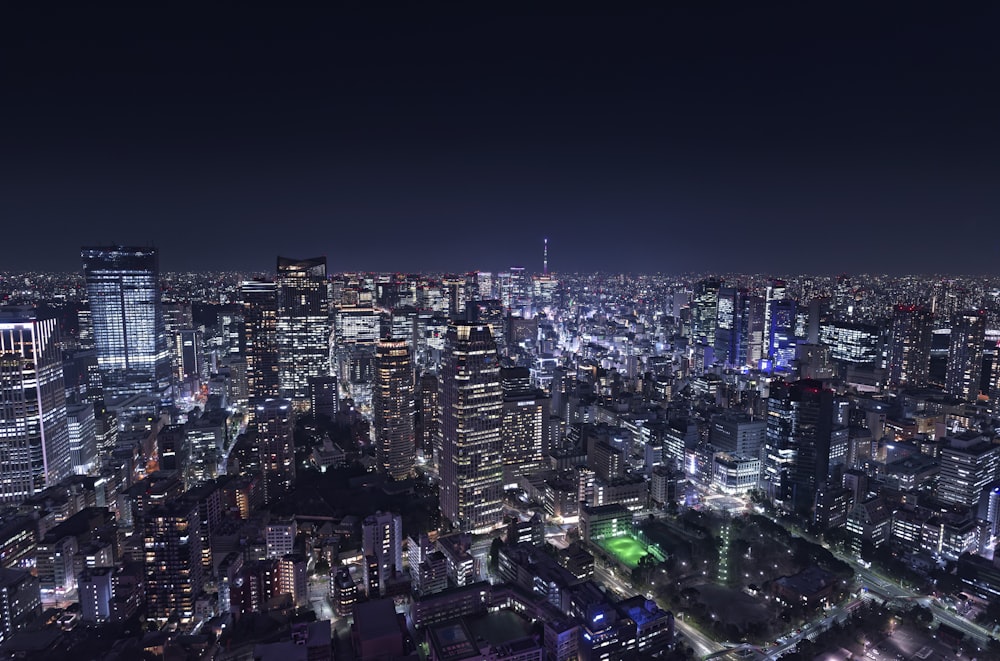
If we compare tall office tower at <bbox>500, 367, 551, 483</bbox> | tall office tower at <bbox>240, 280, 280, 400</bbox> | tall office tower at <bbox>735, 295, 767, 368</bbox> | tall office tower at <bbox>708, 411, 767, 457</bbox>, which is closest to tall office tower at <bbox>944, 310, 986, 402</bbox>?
tall office tower at <bbox>735, 295, 767, 368</bbox>

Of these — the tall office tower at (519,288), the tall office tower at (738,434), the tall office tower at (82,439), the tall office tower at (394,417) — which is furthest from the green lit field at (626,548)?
the tall office tower at (519,288)

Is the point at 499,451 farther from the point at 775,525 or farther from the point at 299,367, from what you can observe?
the point at 299,367

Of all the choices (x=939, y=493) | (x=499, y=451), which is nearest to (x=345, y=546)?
(x=499, y=451)

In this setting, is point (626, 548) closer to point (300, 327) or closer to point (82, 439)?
point (82, 439)

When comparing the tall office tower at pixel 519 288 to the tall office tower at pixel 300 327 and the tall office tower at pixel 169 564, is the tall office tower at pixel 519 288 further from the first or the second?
the tall office tower at pixel 169 564

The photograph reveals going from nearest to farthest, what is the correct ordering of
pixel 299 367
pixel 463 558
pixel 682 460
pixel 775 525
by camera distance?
1. pixel 463 558
2. pixel 775 525
3. pixel 682 460
4. pixel 299 367

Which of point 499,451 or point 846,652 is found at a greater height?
point 499,451

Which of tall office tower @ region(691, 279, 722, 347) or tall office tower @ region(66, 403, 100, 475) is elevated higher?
tall office tower @ region(691, 279, 722, 347)

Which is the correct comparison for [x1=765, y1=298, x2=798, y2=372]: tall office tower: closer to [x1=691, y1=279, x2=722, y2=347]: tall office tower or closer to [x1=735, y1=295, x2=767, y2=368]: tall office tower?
[x1=735, y1=295, x2=767, y2=368]: tall office tower
